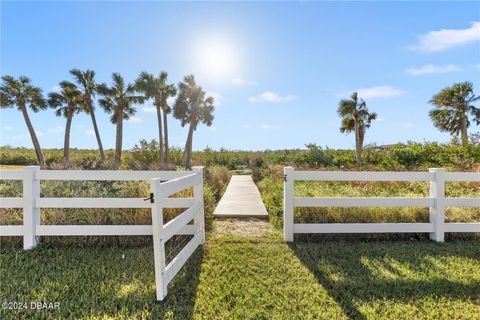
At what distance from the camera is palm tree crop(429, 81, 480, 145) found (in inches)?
950

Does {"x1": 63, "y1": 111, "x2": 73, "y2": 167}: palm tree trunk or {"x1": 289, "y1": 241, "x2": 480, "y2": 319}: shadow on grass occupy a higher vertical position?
{"x1": 63, "y1": 111, "x2": 73, "y2": 167}: palm tree trunk

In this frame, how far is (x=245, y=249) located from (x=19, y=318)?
2.59 meters

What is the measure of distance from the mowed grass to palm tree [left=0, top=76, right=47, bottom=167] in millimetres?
26580

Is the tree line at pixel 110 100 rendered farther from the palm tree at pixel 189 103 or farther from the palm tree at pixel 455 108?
the palm tree at pixel 455 108

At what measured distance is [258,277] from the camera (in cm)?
325

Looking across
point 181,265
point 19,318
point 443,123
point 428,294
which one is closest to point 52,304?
point 19,318

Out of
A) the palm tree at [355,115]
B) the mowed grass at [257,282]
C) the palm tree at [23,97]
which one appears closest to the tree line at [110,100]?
the palm tree at [23,97]

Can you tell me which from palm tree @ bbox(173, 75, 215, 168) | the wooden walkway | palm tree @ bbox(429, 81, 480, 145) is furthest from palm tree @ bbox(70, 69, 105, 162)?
palm tree @ bbox(429, 81, 480, 145)

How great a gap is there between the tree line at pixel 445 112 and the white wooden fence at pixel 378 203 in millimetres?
19134

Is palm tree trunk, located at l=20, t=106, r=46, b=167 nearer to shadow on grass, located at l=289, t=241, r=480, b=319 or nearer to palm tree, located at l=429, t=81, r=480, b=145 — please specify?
shadow on grass, located at l=289, t=241, r=480, b=319

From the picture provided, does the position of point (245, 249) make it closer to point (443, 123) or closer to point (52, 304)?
point (52, 304)

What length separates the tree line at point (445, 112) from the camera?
2416cm

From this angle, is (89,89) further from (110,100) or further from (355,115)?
(355,115)

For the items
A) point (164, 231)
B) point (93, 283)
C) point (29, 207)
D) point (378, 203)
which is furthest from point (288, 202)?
point (29, 207)
